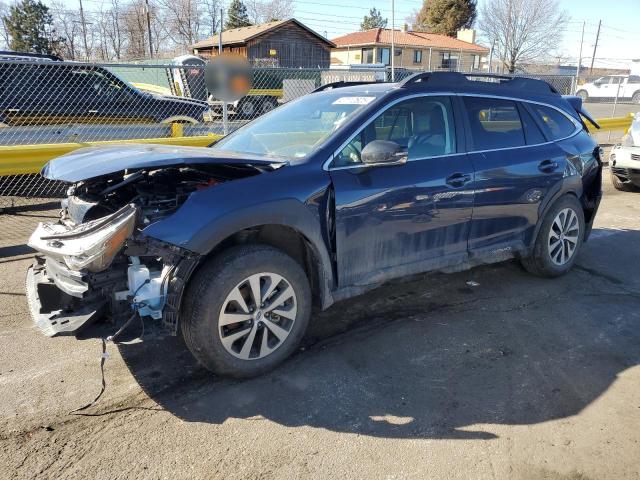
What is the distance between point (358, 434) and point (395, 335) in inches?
47.3

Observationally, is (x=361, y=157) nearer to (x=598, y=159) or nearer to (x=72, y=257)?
(x=72, y=257)

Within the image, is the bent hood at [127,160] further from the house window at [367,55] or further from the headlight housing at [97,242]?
the house window at [367,55]

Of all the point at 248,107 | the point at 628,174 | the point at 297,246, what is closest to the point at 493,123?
the point at 297,246

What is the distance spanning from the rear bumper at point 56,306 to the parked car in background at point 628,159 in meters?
8.89

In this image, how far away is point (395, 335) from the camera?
12.8 feet

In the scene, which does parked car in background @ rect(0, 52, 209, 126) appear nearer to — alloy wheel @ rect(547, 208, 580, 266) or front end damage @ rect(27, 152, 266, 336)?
front end damage @ rect(27, 152, 266, 336)

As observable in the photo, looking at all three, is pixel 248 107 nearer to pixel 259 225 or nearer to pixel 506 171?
pixel 506 171

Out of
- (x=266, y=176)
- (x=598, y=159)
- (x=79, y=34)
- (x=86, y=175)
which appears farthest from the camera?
(x=79, y=34)

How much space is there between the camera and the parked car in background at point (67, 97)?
811 centimetres

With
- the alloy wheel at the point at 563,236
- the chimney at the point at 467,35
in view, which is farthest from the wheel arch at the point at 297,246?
the chimney at the point at 467,35

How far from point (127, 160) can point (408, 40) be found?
169 ft

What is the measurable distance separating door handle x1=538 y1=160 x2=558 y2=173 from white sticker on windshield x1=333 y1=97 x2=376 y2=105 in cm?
184

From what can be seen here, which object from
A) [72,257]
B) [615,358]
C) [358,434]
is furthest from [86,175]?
[615,358]

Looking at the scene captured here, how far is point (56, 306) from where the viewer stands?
10.3ft
